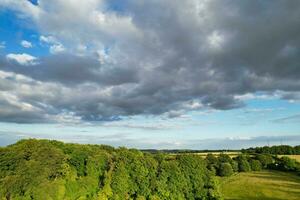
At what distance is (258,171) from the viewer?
498 ft

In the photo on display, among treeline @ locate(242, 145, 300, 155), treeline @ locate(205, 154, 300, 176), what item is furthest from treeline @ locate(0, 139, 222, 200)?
treeline @ locate(242, 145, 300, 155)

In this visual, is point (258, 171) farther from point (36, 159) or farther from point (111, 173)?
point (36, 159)

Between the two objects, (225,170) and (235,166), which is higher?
(235,166)

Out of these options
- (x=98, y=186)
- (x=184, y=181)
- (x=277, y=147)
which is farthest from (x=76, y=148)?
(x=277, y=147)

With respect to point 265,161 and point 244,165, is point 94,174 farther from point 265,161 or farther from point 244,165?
point 265,161

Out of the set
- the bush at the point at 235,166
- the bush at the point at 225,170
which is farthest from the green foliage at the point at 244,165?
the bush at the point at 225,170

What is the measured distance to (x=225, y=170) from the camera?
142625 mm

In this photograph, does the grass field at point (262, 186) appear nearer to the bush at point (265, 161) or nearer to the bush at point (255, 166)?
the bush at point (255, 166)

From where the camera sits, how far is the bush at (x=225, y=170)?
14262cm

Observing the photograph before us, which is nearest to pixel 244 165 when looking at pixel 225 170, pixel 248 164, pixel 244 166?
pixel 244 166

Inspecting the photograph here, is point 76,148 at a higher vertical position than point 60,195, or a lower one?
higher

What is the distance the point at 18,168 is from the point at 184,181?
4070 cm

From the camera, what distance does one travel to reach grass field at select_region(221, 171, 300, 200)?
10431 cm

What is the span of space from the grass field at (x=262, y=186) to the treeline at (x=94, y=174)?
2087cm
